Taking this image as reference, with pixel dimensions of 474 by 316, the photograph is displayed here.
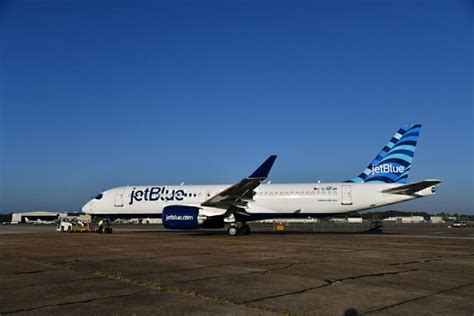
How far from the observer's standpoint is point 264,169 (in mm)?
22312

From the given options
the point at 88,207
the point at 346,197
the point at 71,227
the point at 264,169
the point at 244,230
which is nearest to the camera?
the point at 264,169

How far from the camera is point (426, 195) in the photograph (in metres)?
23.5

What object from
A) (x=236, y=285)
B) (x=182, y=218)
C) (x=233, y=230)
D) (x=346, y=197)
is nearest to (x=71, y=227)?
(x=182, y=218)

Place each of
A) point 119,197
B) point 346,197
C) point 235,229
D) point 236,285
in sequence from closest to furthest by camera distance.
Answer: point 236,285 → point 235,229 → point 346,197 → point 119,197

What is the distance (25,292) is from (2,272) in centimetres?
296

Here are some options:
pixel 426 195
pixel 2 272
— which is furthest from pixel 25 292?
pixel 426 195

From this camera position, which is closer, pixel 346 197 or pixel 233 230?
pixel 233 230

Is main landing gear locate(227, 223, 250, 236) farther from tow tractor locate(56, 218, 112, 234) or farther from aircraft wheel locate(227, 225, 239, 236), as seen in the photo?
tow tractor locate(56, 218, 112, 234)

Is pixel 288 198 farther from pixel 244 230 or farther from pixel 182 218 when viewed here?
pixel 182 218

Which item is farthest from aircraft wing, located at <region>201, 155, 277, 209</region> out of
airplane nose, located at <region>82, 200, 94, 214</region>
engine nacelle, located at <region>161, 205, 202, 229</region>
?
airplane nose, located at <region>82, 200, 94, 214</region>

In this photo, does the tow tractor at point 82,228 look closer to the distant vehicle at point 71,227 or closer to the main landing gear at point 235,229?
the distant vehicle at point 71,227

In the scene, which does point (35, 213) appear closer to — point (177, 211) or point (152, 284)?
point (177, 211)

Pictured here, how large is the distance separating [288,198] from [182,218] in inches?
268

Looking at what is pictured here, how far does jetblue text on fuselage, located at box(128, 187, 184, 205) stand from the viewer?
27297 mm
